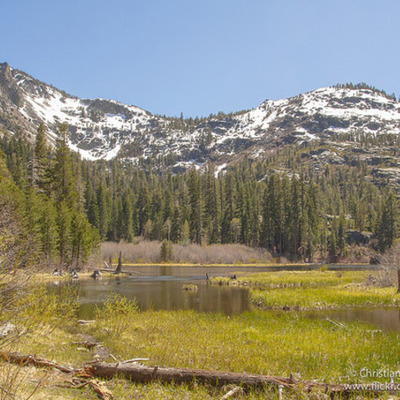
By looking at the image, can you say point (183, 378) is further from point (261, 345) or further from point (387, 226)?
point (387, 226)

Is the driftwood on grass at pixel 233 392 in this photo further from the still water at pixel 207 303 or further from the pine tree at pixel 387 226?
the pine tree at pixel 387 226

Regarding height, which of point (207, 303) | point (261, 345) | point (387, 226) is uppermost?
point (387, 226)

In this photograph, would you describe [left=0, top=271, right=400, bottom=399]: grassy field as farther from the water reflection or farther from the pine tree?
the pine tree

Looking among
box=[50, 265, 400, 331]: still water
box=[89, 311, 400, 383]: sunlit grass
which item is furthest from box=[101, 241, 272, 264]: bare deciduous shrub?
box=[89, 311, 400, 383]: sunlit grass

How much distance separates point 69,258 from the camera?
56.4 meters

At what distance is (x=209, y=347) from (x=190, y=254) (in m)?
77.3

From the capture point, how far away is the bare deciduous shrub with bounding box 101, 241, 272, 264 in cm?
8919

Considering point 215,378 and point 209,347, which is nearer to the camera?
point 215,378

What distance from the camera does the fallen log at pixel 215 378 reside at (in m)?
8.81

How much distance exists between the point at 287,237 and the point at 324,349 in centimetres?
9585

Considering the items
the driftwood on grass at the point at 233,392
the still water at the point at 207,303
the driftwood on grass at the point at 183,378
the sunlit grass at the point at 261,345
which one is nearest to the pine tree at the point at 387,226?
the still water at the point at 207,303

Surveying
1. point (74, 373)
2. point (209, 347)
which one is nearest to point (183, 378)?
point (74, 373)

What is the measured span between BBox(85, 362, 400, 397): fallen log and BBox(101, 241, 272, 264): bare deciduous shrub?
3105 inches

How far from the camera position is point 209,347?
1413 centimetres
